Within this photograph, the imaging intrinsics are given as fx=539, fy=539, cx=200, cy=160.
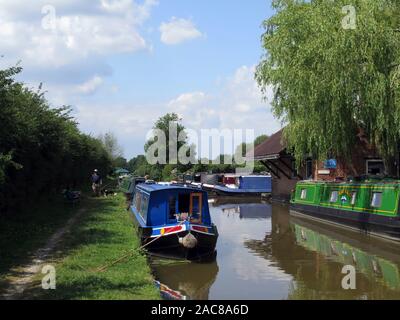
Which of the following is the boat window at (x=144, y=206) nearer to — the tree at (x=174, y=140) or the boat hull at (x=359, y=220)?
the boat hull at (x=359, y=220)

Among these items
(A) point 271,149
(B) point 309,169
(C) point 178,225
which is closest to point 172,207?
(C) point 178,225

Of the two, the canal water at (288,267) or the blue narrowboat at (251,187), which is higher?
the blue narrowboat at (251,187)

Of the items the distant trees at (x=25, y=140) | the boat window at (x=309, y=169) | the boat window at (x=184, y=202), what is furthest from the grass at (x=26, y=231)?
the boat window at (x=309, y=169)

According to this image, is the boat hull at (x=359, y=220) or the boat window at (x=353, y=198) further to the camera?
the boat window at (x=353, y=198)

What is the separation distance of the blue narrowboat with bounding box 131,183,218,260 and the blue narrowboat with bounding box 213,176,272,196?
22315 mm

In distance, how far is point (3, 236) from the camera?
12.2 m

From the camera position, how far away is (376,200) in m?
16.7

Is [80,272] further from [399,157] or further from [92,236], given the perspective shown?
[399,157]

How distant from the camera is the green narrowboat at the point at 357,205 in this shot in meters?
15.6

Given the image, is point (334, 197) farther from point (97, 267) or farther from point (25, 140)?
point (97, 267)

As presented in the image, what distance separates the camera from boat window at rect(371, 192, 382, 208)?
16391 mm

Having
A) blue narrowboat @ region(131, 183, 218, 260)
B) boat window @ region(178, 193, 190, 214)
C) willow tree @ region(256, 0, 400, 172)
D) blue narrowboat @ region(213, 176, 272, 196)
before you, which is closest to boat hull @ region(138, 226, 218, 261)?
blue narrowboat @ region(131, 183, 218, 260)
